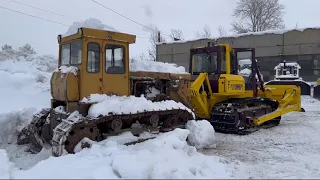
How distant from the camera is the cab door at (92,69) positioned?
6.75 meters

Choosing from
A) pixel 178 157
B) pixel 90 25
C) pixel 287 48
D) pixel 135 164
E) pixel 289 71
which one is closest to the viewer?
pixel 135 164

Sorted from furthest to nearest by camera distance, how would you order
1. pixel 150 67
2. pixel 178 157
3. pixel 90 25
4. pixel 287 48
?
pixel 287 48
pixel 150 67
pixel 90 25
pixel 178 157

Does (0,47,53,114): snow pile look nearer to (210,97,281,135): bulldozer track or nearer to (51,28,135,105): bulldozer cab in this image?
(51,28,135,105): bulldozer cab

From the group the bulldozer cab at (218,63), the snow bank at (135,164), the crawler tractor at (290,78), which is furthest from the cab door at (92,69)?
the crawler tractor at (290,78)

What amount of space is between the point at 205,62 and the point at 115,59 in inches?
166

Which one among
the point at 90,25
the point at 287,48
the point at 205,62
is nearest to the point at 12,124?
the point at 90,25

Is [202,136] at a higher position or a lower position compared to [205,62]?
lower

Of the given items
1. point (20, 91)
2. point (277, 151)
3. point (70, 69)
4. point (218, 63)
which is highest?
point (218, 63)

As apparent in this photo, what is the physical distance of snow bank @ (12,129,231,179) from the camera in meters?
4.48

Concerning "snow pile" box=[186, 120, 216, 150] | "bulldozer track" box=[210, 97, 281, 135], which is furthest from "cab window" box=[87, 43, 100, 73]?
"bulldozer track" box=[210, 97, 281, 135]

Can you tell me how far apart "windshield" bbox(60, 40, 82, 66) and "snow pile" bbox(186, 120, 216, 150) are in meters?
3.05

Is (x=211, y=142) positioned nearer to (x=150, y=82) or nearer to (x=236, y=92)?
(x=150, y=82)

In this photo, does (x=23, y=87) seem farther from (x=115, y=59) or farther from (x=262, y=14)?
(x=262, y=14)

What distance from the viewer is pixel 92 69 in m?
6.86
